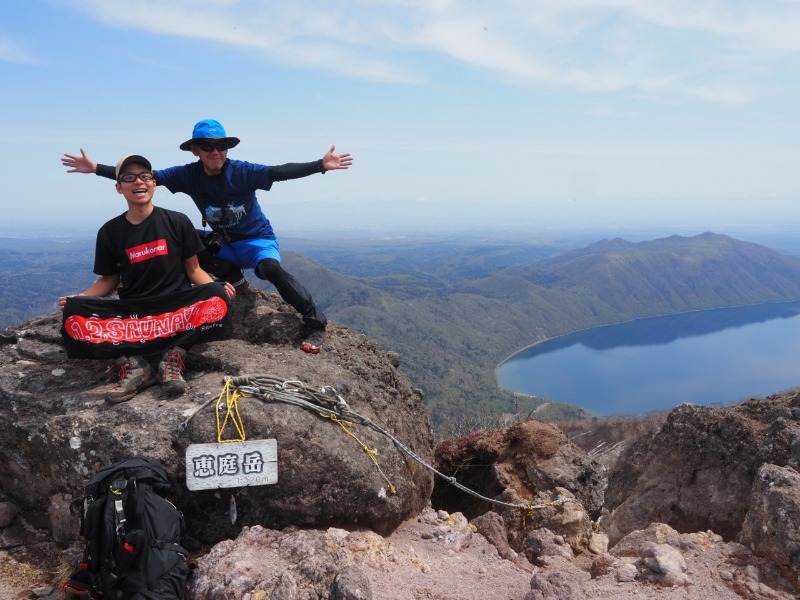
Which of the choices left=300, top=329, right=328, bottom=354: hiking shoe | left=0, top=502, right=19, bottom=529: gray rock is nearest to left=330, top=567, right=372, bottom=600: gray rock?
left=300, top=329, right=328, bottom=354: hiking shoe

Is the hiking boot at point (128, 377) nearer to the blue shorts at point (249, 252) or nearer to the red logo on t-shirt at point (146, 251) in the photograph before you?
the red logo on t-shirt at point (146, 251)

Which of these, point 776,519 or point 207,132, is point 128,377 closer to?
point 207,132

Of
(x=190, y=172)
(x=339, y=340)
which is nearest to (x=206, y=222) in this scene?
(x=190, y=172)

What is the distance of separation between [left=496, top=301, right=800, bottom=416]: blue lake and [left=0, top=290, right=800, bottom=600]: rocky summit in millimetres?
96960

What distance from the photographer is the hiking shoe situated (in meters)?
6.80

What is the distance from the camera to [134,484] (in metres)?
4.08

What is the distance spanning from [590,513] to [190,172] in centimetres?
774

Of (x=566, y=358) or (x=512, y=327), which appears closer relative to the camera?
(x=566, y=358)

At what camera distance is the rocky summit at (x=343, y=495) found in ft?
14.9

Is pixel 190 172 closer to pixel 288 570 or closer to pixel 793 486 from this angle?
pixel 288 570

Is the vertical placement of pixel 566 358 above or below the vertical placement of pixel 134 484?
below

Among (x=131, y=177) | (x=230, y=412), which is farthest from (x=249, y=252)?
(x=230, y=412)

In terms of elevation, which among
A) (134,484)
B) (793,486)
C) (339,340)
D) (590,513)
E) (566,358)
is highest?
(339,340)

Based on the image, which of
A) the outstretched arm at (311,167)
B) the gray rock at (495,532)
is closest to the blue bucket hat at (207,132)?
the outstretched arm at (311,167)
